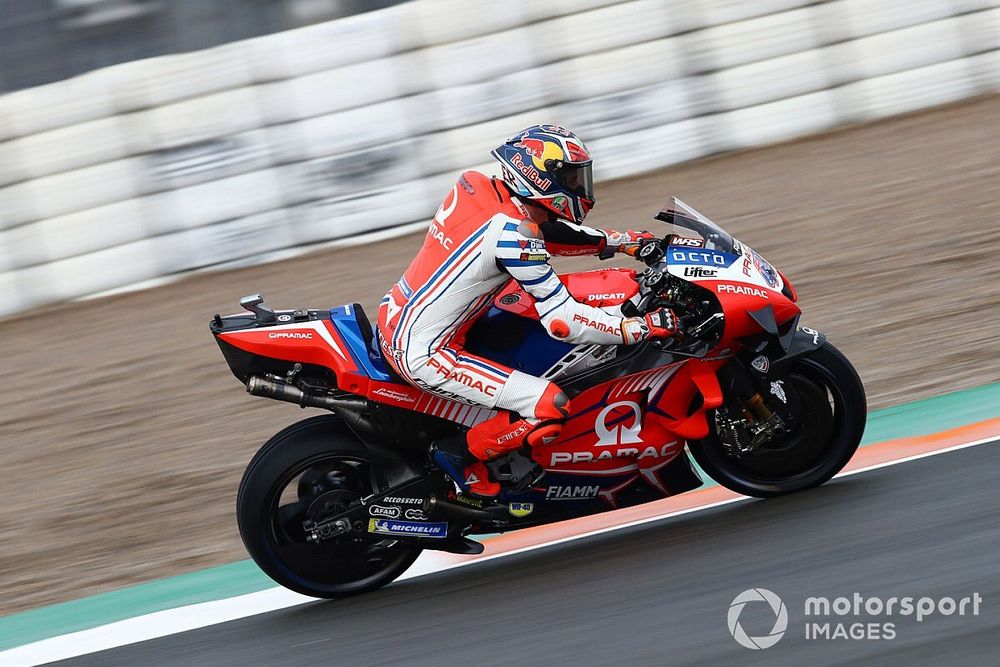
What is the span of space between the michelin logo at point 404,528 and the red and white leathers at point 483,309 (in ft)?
1.33

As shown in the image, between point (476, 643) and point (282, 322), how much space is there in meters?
1.55

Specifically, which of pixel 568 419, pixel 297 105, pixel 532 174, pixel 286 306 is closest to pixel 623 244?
pixel 532 174

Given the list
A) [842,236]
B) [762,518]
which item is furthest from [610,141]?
[762,518]

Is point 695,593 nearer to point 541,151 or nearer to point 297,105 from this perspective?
point 541,151

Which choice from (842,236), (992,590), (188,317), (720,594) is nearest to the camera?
(992,590)

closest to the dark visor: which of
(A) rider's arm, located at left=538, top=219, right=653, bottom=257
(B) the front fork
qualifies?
(A) rider's arm, located at left=538, top=219, right=653, bottom=257

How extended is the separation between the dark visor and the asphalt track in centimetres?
153

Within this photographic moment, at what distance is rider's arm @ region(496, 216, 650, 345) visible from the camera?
4.46m

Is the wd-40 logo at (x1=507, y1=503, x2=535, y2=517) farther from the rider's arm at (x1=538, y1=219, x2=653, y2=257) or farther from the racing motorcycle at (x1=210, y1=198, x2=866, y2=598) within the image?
the rider's arm at (x1=538, y1=219, x2=653, y2=257)

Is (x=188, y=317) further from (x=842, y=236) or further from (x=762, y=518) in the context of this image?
(x=762, y=518)

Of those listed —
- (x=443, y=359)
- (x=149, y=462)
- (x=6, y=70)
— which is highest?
(x=6, y=70)

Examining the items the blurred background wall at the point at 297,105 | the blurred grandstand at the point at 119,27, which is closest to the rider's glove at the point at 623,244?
the blurred background wall at the point at 297,105

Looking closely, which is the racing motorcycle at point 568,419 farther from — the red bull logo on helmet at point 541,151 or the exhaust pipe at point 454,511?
the red bull logo on helmet at point 541,151

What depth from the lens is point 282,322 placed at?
4.84 meters
